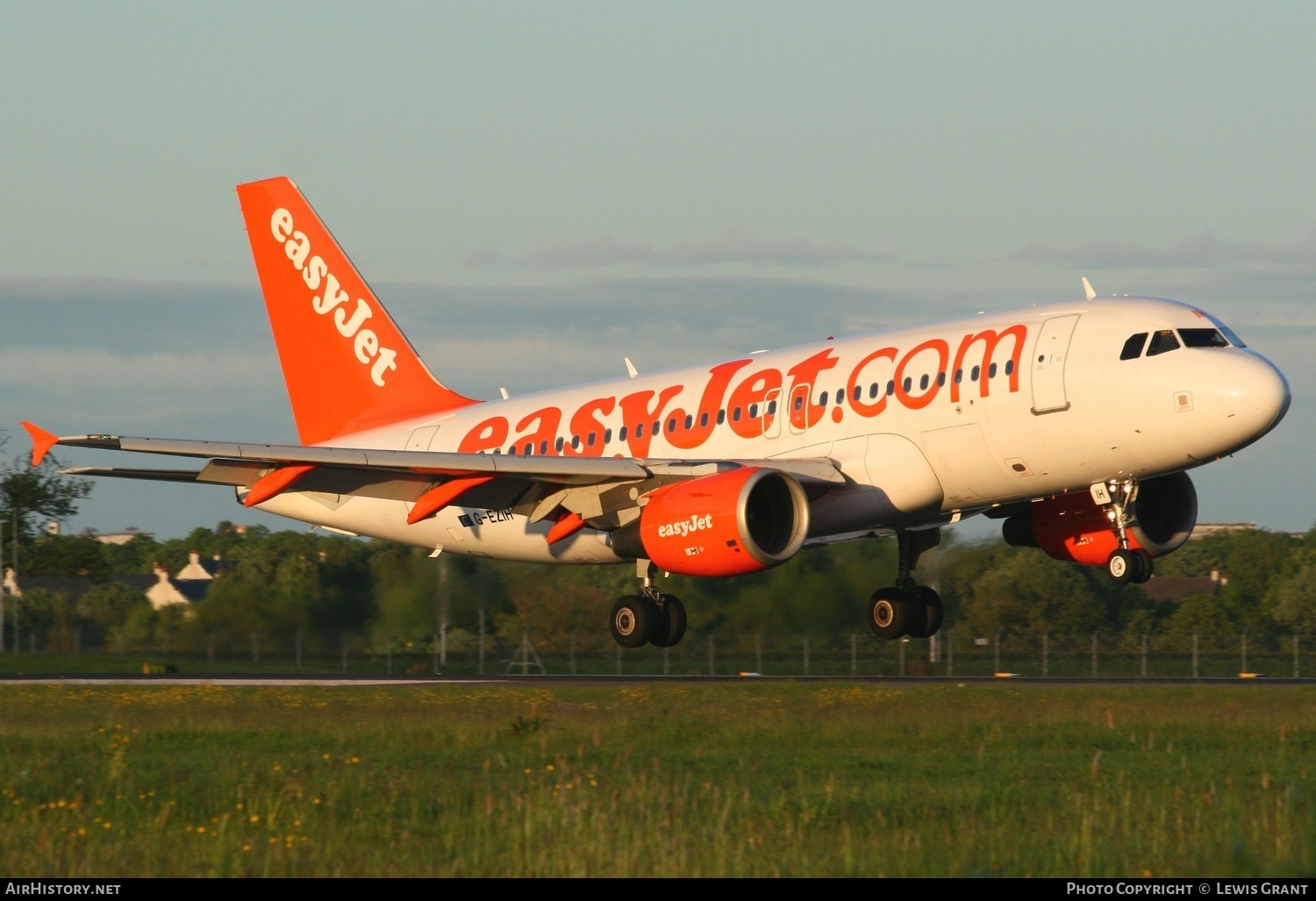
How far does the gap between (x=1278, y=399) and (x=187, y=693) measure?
58.4 feet

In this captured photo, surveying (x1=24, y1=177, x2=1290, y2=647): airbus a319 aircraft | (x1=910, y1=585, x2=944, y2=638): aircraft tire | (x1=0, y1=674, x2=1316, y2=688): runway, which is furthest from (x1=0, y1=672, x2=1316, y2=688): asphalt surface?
(x1=24, y1=177, x2=1290, y2=647): airbus a319 aircraft

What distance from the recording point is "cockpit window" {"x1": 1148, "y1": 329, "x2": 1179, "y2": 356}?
24703 millimetres

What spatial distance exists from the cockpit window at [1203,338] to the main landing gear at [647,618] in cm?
1010

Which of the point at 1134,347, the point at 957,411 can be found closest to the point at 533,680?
the point at 957,411

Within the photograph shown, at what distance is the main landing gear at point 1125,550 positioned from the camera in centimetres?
2641

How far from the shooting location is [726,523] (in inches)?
1022

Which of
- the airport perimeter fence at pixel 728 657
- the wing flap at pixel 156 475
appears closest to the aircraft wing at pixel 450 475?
the wing flap at pixel 156 475

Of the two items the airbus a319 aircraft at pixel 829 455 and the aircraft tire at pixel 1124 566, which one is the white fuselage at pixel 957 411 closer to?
the airbus a319 aircraft at pixel 829 455

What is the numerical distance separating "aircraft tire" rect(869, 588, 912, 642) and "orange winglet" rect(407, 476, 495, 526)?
7.82 meters

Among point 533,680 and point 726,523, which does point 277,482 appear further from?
point 533,680
